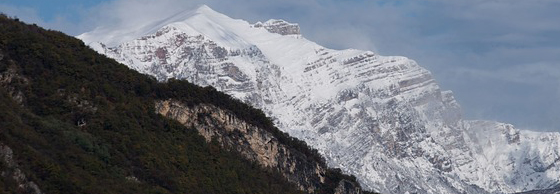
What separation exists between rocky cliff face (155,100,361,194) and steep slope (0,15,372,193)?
0.10m

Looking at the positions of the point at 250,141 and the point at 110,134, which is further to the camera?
the point at 250,141

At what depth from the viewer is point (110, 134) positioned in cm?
9294

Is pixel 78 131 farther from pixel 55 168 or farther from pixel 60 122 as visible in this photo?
pixel 55 168

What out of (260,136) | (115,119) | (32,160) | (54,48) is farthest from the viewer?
(260,136)

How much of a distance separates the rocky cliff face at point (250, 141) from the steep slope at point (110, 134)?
104 mm

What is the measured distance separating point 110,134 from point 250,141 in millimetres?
21746

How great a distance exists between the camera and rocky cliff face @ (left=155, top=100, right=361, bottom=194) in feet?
354

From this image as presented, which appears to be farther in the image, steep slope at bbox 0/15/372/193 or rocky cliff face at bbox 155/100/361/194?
rocky cliff face at bbox 155/100/361/194

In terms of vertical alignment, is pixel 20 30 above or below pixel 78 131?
above

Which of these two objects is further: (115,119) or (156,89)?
(156,89)

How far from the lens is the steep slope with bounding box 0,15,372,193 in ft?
264

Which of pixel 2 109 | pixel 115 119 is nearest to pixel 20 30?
pixel 115 119

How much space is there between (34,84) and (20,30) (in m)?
8.31

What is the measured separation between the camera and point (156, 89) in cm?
10744
